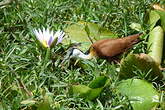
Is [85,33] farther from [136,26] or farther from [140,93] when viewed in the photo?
[140,93]

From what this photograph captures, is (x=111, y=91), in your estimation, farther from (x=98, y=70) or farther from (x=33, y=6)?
(x=33, y=6)

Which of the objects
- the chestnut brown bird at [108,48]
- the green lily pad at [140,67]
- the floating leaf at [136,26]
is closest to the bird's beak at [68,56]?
the chestnut brown bird at [108,48]

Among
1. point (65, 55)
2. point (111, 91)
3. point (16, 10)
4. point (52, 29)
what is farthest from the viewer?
point (16, 10)

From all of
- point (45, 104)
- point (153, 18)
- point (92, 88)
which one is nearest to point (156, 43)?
point (153, 18)

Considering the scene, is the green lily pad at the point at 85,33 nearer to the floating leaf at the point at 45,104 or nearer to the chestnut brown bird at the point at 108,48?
the chestnut brown bird at the point at 108,48

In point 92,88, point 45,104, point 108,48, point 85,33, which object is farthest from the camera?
point 85,33

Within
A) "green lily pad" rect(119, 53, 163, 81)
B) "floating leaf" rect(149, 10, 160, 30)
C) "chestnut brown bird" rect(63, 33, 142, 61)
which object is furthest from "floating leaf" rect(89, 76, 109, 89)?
"floating leaf" rect(149, 10, 160, 30)

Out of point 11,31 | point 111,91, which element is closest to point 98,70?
point 111,91
